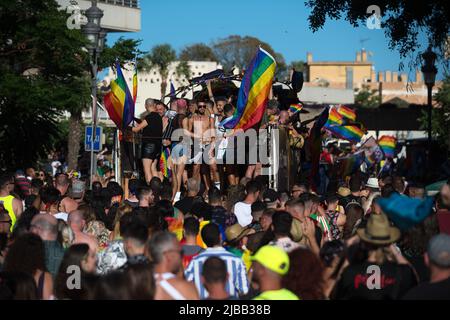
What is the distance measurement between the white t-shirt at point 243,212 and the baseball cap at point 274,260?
197 inches

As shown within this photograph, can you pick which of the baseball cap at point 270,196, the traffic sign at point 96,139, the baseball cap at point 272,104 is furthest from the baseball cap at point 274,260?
the traffic sign at point 96,139

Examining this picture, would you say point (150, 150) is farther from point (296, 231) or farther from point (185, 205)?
point (296, 231)

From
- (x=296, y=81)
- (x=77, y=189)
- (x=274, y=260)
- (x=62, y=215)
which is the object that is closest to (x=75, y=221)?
(x=62, y=215)

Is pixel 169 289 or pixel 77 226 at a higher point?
pixel 77 226

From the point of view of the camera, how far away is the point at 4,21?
2916cm

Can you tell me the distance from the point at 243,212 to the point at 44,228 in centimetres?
406

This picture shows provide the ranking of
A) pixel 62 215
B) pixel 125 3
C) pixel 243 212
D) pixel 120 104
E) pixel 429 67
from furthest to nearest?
pixel 125 3
pixel 429 67
pixel 120 104
pixel 243 212
pixel 62 215

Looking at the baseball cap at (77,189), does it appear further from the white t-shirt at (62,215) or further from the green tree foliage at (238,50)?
the green tree foliage at (238,50)

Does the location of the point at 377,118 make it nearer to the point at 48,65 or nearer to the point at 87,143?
the point at 48,65

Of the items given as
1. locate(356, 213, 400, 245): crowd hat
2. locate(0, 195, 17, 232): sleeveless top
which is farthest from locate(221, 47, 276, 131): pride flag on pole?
locate(356, 213, 400, 245): crowd hat

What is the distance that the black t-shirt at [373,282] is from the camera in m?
7.20

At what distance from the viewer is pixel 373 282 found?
7.33 metres
